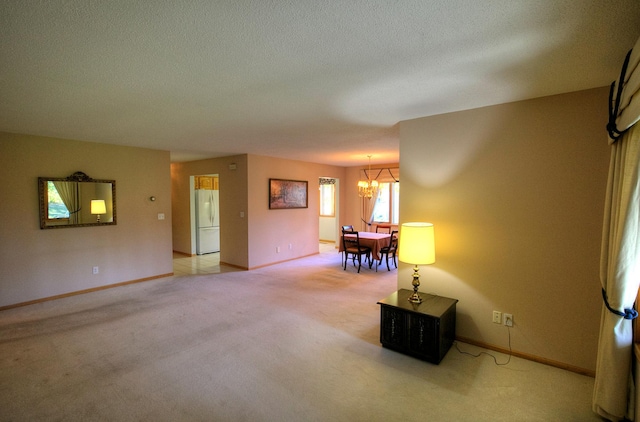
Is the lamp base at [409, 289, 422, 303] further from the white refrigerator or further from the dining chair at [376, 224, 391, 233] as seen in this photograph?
the white refrigerator

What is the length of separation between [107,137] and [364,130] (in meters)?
3.76

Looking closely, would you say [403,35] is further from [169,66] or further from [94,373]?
[94,373]

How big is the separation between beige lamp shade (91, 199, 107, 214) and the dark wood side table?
472 centimetres

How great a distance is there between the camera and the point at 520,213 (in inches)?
109

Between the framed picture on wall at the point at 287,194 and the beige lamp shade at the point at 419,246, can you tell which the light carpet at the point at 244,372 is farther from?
the framed picture on wall at the point at 287,194

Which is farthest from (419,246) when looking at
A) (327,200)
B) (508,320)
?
(327,200)

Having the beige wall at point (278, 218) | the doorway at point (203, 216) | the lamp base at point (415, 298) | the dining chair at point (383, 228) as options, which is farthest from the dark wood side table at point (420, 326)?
the doorway at point (203, 216)

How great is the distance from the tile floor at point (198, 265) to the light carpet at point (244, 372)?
187 centimetres

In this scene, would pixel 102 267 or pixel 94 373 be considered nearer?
pixel 94 373

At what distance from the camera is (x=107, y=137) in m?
4.40

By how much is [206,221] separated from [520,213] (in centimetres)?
692

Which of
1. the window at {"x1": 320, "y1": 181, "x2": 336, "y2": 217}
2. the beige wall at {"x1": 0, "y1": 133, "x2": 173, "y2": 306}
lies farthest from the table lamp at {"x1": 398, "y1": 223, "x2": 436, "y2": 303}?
the window at {"x1": 320, "y1": 181, "x2": 336, "y2": 217}

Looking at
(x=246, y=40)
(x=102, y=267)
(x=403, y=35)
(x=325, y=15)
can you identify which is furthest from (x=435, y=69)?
(x=102, y=267)

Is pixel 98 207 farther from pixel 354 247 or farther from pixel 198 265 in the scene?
pixel 354 247
